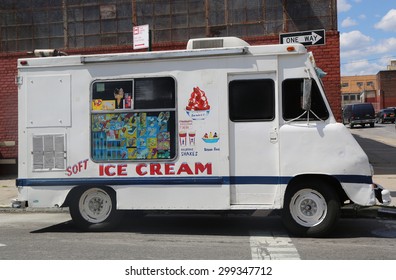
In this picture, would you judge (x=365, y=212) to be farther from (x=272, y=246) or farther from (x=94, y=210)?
(x=94, y=210)

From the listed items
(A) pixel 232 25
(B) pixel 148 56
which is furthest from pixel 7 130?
(B) pixel 148 56

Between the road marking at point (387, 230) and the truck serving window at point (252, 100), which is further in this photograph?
the road marking at point (387, 230)

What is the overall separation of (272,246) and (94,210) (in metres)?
3.14

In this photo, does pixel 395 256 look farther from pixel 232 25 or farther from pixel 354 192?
pixel 232 25

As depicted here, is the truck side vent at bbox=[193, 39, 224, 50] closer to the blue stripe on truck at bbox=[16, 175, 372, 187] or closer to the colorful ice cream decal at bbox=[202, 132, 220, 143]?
the colorful ice cream decal at bbox=[202, 132, 220, 143]

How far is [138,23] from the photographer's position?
14773 mm

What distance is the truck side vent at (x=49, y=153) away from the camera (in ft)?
26.6

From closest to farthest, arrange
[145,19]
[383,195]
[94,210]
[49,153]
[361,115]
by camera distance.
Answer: [383,195] → [49,153] → [94,210] → [145,19] → [361,115]

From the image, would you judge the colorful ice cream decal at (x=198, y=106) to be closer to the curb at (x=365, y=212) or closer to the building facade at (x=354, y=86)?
the curb at (x=365, y=212)

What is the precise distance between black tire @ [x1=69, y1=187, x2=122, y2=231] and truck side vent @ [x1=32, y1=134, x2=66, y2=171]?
0.58 m

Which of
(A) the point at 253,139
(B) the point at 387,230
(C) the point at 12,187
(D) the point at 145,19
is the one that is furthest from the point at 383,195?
(C) the point at 12,187

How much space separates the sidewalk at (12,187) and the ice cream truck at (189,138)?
3.62 metres

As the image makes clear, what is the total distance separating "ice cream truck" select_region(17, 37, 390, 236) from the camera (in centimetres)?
745

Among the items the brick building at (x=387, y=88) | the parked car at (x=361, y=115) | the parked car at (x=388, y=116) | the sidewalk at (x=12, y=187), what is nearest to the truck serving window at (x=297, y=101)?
the sidewalk at (x=12, y=187)
